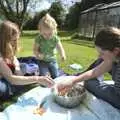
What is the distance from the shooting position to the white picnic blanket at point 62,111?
2.82 metres

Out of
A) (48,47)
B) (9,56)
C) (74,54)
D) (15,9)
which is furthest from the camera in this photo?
(15,9)

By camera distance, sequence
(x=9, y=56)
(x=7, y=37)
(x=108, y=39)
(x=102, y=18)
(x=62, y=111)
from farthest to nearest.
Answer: (x=102, y=18) → (x=9, y=56) → (x=7, y=37) → (x=62, y=111) → (x=108, y=39)

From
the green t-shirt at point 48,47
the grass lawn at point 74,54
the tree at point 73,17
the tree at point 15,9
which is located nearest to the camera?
the green t-shirt at point 48,47

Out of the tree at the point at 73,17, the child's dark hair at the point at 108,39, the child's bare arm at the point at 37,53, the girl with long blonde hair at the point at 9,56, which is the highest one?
the child's dark hair at the point at 108,39

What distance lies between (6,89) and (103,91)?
1.04m

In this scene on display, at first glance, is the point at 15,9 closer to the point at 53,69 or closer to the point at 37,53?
the point at 37,53

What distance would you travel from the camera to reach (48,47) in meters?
4.80

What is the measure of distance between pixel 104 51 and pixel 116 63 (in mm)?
210

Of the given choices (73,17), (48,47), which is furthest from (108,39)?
(73,17)

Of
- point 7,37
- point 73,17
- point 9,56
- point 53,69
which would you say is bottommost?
point 73,17

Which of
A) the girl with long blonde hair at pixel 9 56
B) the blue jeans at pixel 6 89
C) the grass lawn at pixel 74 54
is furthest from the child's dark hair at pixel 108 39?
the grass lawn at pixel 74 54

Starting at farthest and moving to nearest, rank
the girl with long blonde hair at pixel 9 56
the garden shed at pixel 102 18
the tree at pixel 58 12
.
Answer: the tree at pixel 58 12 < the garden shed at pixel 102 18 < the girl with long blonde hair at pixel 9 56

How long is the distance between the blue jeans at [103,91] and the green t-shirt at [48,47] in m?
1.59

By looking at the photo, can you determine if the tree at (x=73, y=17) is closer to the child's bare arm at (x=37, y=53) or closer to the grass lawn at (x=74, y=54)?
the grass lawn at (x=74, y=54)
